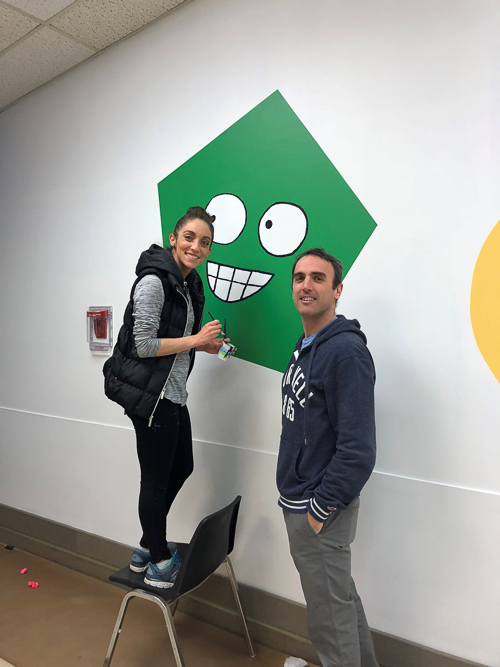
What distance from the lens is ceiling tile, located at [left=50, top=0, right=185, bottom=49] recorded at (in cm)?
224

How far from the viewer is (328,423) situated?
4.63ft

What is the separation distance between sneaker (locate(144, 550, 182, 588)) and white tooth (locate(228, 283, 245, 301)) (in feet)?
3.49

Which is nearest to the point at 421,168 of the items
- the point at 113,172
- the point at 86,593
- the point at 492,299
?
the point at 492,299

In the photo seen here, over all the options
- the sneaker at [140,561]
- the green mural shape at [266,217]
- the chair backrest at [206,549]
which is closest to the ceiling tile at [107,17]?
the green mural shape at [266,217]

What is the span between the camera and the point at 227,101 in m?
2.12

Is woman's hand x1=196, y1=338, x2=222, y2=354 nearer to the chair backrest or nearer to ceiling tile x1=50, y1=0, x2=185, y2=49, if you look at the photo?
the chair backrest

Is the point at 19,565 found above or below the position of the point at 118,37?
below

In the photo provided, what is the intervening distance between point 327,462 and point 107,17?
226 cm

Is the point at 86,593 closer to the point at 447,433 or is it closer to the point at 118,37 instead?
the point at 447,433

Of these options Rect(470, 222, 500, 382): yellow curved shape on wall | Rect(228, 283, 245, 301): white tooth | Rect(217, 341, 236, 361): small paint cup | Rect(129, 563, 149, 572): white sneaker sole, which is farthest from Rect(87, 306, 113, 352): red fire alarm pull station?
Rect(470, 222, 500, 382): yellow curved shape on wall

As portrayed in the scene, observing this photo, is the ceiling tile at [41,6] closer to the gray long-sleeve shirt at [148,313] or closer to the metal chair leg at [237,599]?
the gray long-sleeve shirt at [148,313]

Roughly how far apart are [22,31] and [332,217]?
1.90 meters

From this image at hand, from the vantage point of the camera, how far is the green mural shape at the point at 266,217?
1852 millimetres

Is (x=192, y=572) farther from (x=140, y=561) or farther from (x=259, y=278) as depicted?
(x=259, y=278)
